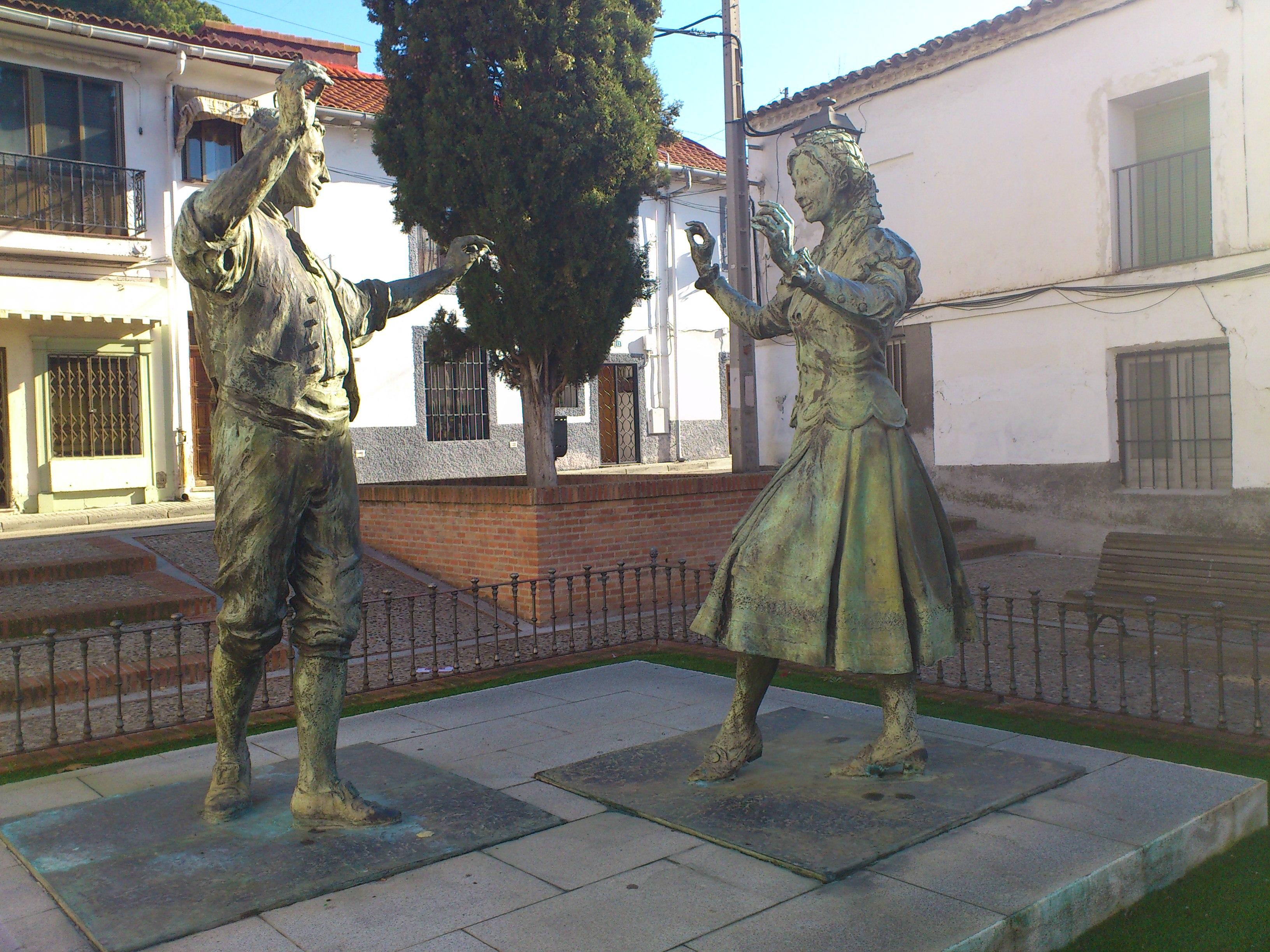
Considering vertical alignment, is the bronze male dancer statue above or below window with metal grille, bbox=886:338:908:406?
below

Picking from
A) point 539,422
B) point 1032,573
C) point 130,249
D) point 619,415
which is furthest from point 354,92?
point 1032,573

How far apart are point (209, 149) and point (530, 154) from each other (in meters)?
9.37

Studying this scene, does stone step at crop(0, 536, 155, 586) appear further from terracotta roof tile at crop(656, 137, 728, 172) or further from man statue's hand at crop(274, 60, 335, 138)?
terracotta roof tile at crop(656, 137, 728, 172)

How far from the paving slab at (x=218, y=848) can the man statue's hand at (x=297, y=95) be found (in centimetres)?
206

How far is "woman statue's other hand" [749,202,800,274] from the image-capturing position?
314cm

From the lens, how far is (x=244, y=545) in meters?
3.27

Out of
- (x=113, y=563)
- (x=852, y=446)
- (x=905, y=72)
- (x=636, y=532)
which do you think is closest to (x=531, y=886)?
(x=852, y=446)

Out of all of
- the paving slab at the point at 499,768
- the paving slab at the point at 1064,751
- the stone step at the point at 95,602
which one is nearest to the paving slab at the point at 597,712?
the paving slab at the point at 499,768

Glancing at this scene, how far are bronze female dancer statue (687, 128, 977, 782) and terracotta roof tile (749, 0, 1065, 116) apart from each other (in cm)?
1044

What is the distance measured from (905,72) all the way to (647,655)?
1049 centimetres

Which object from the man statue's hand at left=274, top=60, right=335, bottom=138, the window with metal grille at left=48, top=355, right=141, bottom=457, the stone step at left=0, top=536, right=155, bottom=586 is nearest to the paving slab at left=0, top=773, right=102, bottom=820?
the man statue's hand at left=274, top=60, right=335, bottom=138

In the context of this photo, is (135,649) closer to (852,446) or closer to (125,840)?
(125,840)

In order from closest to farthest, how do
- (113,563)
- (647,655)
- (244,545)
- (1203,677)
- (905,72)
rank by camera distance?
(244,545) → (1203,677) → (647,655) → (113,563) → (905,72)

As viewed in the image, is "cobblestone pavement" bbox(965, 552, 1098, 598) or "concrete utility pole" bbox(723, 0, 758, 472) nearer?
"cobblestone pavement" bbox(965, 552, 1098, 598)
